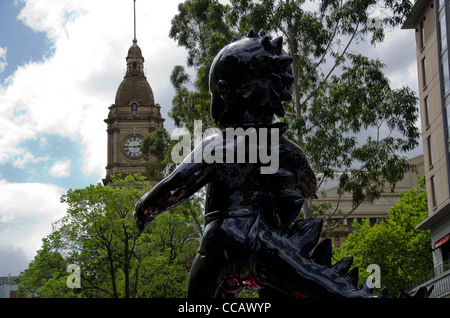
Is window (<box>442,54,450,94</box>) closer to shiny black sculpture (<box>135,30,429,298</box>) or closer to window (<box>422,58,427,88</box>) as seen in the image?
window (<box>422,58,427,88</box>)

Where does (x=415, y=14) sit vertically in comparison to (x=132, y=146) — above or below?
below

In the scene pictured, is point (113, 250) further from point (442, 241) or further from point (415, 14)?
point (415, 14)

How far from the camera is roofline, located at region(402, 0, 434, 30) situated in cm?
3152

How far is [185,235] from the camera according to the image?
33000mm

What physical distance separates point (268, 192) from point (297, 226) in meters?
0.23

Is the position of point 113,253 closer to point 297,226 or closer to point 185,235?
point 185,235

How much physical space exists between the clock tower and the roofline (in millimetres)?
50728

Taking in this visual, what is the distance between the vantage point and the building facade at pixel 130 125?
8081 cm

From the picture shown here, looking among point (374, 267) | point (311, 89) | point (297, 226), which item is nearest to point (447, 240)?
point (374, 267)

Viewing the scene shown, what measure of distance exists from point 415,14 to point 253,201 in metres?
31.8

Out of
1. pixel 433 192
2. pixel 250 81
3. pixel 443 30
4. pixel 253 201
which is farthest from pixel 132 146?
pixel 253 201

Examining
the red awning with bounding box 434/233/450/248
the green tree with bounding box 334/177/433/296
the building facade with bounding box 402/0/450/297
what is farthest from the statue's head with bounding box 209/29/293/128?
the green tree with bounding box 334/177/433/296

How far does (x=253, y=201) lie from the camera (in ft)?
11.1

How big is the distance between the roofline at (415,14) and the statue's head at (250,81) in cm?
2902
